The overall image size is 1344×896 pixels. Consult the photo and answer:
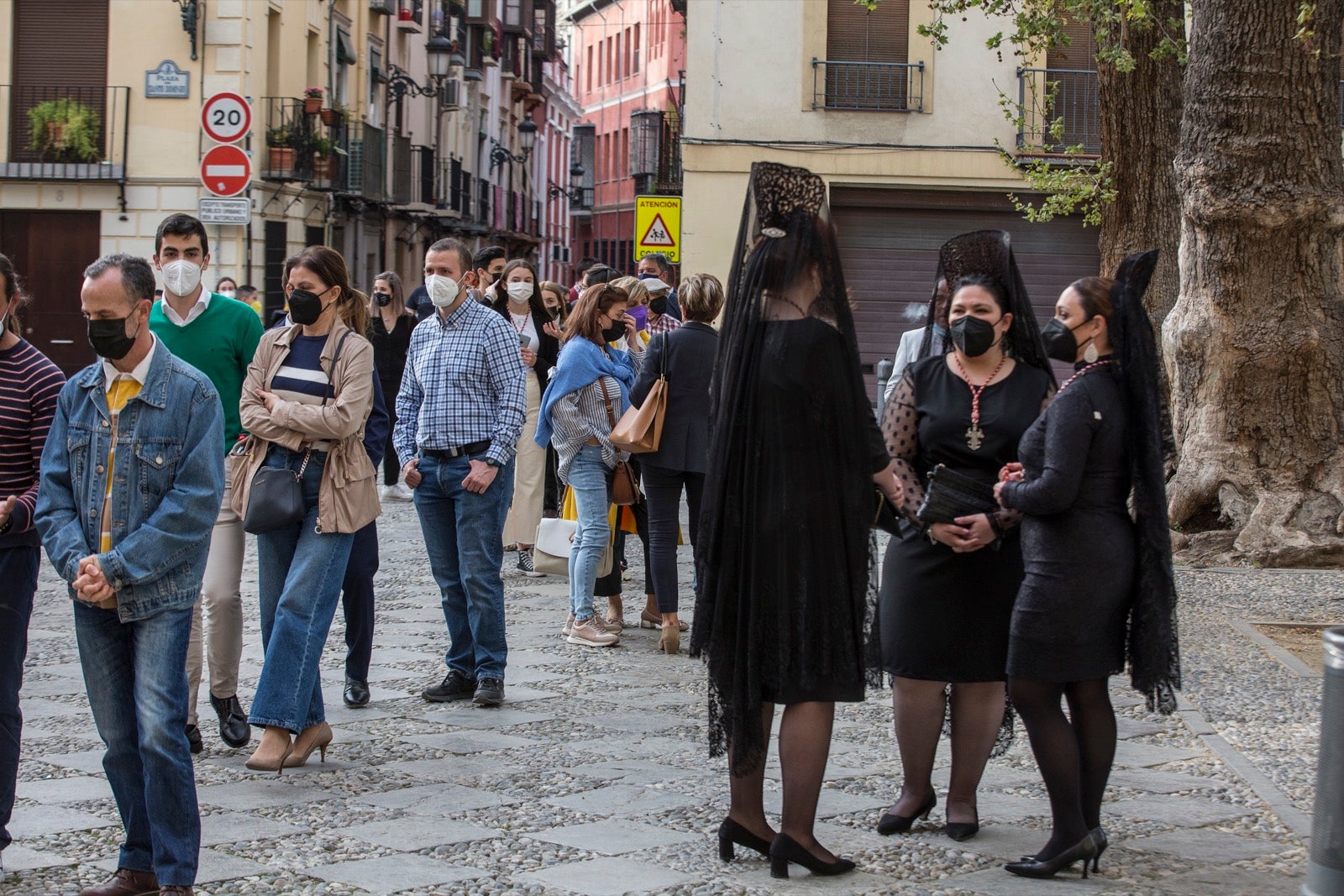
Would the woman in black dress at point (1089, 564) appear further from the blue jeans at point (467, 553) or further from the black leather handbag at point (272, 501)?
the blue jeans at point (467, 553)

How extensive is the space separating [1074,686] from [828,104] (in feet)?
71.1

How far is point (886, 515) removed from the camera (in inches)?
224

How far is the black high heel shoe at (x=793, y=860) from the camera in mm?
5297

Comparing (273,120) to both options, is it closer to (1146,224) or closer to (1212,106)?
(1146,224)

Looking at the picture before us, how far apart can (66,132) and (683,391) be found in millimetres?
22998

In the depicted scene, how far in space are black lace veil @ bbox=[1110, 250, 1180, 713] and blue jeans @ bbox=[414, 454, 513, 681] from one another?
128 inches

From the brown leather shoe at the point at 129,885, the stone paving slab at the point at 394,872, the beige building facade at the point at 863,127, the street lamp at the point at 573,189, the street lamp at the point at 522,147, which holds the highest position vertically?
the street lamp at the point at 573,189

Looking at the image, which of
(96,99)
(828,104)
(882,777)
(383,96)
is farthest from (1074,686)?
(383,96)

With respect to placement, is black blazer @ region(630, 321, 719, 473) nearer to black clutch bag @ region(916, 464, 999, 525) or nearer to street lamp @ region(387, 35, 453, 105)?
black clutch bag @ region(916, 464, 999, 525)

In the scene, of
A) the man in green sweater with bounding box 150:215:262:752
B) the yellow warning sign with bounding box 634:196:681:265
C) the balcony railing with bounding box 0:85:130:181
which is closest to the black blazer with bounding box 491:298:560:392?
the man in green sweater with bounding box 150:215:262:752

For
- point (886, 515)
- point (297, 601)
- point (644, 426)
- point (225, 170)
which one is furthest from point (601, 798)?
point (225, 170)

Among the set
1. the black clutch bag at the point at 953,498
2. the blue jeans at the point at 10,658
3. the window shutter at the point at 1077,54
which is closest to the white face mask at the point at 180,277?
the blue jeans at the point at 10,658

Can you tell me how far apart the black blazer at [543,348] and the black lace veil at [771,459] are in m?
7.66

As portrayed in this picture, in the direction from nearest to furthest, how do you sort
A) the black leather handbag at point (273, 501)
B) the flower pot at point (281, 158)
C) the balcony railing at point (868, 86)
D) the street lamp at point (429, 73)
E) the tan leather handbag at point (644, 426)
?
the black leather handbag at point (273, 501) → the tan leather handbag at point (644, 426) → the balcony railing at point (868, 86) → the flower pot at point (281, 158) → the street lamp at point (429, 73)
